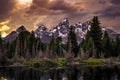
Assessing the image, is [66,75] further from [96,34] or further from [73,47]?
[73,47]

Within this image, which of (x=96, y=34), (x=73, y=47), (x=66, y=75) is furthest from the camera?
(x=73, y=47)

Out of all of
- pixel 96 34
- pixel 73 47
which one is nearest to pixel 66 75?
pixel 96 34

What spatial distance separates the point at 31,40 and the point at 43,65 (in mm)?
56214

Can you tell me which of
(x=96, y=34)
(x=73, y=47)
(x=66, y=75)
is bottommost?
(x=66, y=75)

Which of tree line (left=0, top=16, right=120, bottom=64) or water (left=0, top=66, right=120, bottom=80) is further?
tree line (left=0, top=16, right=120, bottom=64)

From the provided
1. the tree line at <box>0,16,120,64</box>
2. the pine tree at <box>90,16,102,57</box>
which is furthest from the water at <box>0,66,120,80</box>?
the pine tree at <box>90,16,102,57</box>

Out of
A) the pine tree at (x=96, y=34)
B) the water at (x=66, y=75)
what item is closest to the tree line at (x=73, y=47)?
the pine tree at (x=96, y=34)

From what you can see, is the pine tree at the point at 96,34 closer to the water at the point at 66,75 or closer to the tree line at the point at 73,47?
the tree line at the point at 73,47

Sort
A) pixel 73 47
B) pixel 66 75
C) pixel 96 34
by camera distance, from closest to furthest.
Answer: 1. pixel 66 75
2. pixel 96 34
3. pixel 73 47

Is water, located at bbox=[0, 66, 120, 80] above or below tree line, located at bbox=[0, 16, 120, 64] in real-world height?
below

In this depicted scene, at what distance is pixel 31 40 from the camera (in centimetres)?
15625

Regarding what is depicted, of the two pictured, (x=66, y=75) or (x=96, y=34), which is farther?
(x=96, y=34)

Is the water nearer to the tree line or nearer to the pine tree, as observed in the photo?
the tree line

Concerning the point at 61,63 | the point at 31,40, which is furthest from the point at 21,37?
the point at 61,63
